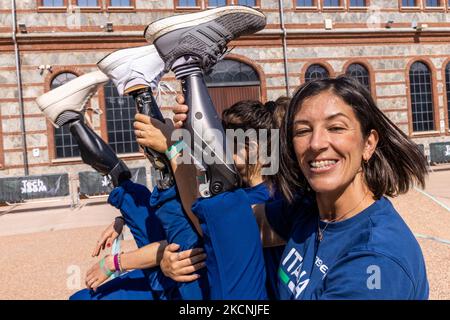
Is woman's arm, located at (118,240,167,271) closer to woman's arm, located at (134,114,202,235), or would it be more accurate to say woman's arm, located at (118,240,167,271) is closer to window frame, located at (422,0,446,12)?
woman's arm, located at (134,114,202,235)

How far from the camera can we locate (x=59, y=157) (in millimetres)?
15586

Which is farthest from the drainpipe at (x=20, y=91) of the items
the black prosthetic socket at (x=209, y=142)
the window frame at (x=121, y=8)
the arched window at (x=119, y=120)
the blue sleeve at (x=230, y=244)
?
the blue sleeve at (x=230, y=244)

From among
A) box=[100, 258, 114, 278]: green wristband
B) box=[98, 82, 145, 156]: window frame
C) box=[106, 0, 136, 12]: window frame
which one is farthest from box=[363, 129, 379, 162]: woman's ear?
box=[106, 0, 136, 12]: window frame

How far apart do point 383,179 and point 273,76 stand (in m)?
16.5

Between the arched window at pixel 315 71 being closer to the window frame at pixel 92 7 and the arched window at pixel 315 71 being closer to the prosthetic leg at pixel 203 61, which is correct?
the window frame at pixel 92 7

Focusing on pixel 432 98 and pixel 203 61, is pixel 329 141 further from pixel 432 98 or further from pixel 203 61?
pixel 432 98

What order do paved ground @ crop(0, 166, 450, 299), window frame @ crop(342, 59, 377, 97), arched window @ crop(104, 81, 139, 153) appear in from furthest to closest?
window frame @ crop(342, 59, 377, 97)
arched window @ crop(104, 81, 139, 153)
paved ground @ crop(0, 166, 450, 299)

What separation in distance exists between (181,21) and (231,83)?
51.9ft

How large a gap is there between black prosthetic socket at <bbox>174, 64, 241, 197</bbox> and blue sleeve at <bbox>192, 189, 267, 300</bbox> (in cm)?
4

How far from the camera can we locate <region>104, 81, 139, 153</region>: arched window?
16.0 m

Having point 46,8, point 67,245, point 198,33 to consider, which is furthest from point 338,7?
point 198,33

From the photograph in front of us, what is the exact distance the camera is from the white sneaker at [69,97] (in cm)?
288

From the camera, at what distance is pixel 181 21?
154 centimetres
